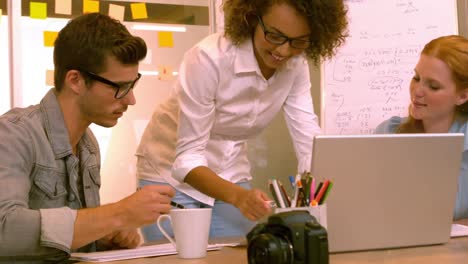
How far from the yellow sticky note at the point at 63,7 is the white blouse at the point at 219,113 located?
5.36 feet

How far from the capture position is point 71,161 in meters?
1.31

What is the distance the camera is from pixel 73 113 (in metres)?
1.38

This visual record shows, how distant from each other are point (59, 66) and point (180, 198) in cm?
49

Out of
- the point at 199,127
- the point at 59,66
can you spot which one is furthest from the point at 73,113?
the point at 199,127

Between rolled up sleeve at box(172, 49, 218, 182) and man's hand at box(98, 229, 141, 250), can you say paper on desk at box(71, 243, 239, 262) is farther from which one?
rolled up sleeve at box(172, 49, 218, 182)

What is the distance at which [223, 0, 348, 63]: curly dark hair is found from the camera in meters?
1.45

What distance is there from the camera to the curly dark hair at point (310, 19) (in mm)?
1451

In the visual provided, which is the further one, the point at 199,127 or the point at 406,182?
the point at 199,127

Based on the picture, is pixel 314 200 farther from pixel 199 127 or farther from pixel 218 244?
pixel 199 127

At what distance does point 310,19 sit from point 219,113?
0.36 m

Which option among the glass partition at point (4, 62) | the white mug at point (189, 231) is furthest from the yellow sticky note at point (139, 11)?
the white mug at point (189, 231)

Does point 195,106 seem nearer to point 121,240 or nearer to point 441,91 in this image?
point 121,240

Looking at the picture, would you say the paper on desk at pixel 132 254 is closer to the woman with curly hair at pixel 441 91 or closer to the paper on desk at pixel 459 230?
the paper on desk at pixel 459 230

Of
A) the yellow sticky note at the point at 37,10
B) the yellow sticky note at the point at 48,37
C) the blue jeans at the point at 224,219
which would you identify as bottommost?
the blue jeans at the point at 224,219
